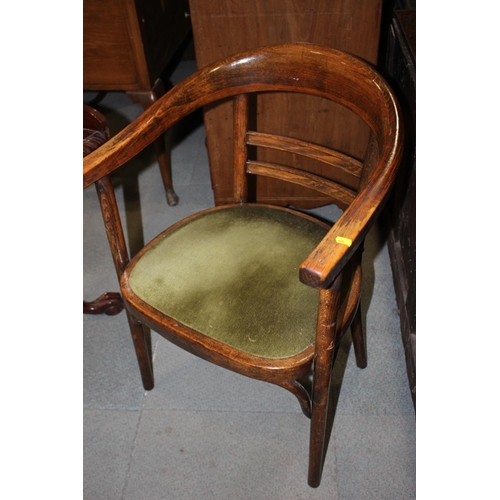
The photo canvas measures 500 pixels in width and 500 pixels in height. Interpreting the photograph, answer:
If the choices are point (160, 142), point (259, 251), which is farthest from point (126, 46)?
point (259, 251)

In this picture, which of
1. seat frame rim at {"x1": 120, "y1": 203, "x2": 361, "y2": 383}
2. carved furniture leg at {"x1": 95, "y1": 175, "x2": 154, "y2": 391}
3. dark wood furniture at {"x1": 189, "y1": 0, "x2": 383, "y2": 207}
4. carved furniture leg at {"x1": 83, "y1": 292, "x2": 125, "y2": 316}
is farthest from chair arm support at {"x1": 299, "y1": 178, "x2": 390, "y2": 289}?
carved furniture leg at {"x1": 83, "y1": 292, "x2": 125, "y2": 316}

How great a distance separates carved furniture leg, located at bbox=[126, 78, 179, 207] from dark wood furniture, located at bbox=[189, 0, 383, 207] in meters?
0.23

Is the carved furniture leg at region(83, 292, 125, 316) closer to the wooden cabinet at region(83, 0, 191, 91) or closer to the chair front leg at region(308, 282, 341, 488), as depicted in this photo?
the wooden cabinet at region(83, 0, 191, 91)

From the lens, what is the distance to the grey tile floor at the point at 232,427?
1297 millimetres

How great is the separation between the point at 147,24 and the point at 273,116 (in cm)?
53

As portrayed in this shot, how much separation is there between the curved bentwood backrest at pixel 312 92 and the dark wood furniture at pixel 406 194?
361 millimetres

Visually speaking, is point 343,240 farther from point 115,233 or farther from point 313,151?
point 115,233

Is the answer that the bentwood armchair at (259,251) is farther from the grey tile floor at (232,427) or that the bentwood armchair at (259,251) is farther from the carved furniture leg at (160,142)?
the carved furniture leg at (160,142)

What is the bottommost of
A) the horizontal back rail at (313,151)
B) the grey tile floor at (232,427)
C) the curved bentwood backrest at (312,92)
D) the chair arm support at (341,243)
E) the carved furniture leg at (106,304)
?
the grey tile floor at (232,427)

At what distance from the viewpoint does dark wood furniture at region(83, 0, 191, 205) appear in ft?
5.43

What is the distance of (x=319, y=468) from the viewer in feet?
4.00

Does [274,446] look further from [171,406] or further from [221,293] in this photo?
[221,293]

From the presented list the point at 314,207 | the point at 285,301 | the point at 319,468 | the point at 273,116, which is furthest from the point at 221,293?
the point at 314,207

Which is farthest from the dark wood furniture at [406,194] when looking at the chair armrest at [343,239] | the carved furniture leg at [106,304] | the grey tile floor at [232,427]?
the carved furniture leg at [106,304]
